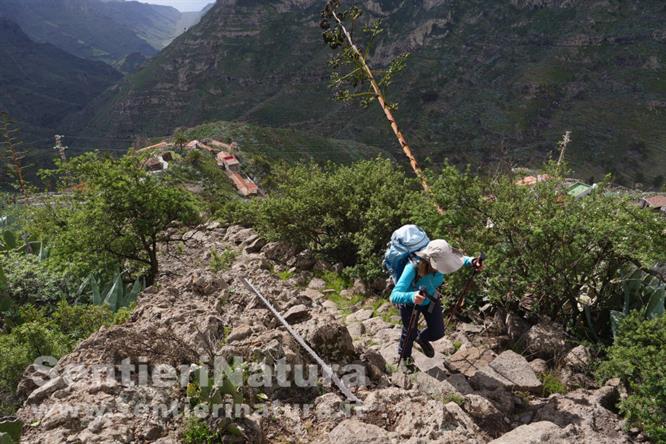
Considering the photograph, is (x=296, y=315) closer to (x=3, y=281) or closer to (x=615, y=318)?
(x=615, y=318)

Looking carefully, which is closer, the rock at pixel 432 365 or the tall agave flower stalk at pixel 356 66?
the rock at pixel 432 365

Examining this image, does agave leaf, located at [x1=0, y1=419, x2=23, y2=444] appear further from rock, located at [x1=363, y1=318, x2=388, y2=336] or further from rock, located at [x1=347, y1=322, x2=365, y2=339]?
rock, located at [x1=363, y1=318, x2=388, y2=336]

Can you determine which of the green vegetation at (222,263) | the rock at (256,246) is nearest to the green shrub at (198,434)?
the green vegetation at (222,263)

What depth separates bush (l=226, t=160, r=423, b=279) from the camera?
906 cm

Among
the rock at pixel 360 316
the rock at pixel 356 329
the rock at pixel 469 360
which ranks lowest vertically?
the rock at pixel 360 316

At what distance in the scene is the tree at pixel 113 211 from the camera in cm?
963

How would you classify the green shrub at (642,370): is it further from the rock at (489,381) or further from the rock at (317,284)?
the rock at (317,284)

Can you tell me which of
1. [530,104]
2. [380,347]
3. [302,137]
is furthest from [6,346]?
[530,104]

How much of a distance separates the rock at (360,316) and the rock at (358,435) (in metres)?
4.04

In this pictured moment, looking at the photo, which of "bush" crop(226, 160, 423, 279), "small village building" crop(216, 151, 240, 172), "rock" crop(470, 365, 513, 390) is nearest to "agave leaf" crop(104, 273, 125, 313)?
"bush" crop(226, 160, 423, 279)

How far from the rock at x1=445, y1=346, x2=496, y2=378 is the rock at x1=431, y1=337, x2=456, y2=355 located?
4.2 inches

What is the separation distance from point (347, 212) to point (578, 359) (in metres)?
5.71

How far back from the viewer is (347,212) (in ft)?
32.6

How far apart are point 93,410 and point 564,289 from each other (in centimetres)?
569
